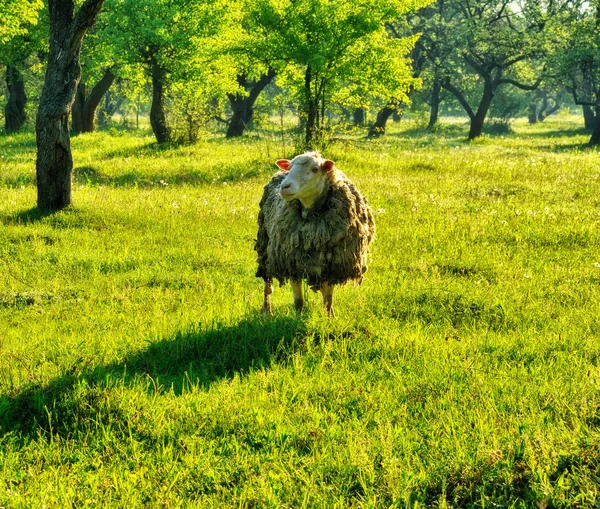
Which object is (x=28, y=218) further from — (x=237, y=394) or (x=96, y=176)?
(x=237, y=394)

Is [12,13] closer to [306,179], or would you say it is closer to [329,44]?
[329,44]

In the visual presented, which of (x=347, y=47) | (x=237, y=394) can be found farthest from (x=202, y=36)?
(x=237, y=394)

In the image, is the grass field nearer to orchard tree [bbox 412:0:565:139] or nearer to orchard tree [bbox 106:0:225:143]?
orchard tree [bbox 106:0:225:143]

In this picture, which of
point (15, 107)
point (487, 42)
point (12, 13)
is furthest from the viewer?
point (487, 42)

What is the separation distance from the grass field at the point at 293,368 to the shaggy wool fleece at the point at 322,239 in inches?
17.2

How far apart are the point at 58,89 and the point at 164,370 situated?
21.3ft

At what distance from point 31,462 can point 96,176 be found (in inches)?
459

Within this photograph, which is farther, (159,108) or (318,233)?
(159,108)

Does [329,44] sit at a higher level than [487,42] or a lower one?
lower

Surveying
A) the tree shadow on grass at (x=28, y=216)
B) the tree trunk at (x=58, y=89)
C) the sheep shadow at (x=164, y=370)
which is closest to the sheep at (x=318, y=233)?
the sheep shadow at (x=164, y=370)

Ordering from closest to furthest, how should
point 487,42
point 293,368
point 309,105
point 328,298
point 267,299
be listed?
point 293,368, point 328,298, point 267,299, point 309,105, point 487,42

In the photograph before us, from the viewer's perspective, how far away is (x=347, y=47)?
16.3m

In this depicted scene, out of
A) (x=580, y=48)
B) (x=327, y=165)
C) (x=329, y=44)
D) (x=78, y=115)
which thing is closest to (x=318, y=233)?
(x=327, y=165)

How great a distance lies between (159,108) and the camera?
67.5 ft
